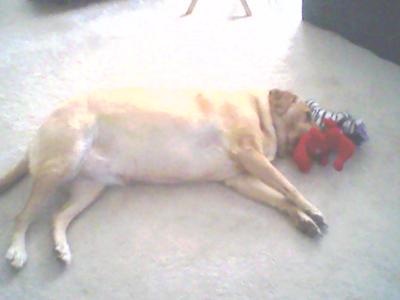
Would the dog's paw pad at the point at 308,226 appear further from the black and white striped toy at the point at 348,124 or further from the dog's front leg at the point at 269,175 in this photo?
the black and white striped toy at the point at 348,124

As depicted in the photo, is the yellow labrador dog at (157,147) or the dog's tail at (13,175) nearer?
the yellow labrador dog at (157,147)

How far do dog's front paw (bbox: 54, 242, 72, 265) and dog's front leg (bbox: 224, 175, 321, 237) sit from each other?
685 mm

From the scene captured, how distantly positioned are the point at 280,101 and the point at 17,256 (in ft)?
3.97

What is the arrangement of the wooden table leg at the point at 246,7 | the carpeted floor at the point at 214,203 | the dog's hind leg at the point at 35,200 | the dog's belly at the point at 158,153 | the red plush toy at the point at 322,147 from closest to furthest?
1. the carpeted floor at the point at 214,203
2. the dog's hind leg at the point at 35,200
3. the dog's belly at the point at 158,153
4. the red plush toy at the point at 322,147
5. the wooden table leg at the point at 246,7

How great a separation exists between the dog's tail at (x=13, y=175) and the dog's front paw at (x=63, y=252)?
15.7 inches

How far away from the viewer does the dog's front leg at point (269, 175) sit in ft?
5.95

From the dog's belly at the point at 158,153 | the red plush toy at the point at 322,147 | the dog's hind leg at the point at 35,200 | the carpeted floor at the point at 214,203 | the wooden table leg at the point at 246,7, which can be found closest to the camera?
the carpeted floor at the point at 214,203

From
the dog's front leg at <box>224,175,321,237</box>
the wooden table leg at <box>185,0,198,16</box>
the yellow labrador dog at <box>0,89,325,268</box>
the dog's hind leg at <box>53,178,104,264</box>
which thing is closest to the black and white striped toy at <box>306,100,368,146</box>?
the yellow labrador dog at <box>0,89,325,268</box>

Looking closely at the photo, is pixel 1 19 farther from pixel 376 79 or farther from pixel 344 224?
pixel 344 224

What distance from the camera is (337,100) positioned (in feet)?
8.12

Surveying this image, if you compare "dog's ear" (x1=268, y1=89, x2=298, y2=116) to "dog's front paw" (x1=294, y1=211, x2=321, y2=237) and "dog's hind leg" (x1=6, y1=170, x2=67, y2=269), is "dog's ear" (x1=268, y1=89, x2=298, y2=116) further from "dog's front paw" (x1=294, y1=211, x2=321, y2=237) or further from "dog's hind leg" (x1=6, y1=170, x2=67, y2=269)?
"dog's hind leg" (x1=6, y1=170, x2=67, y2=269)

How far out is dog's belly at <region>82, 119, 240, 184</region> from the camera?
6.22 ft

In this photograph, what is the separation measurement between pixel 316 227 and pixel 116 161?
81 cm

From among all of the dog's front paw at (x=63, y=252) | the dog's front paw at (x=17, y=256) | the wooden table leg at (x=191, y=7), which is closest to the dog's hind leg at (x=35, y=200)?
the dog's front paw at (x=17, y=256)
